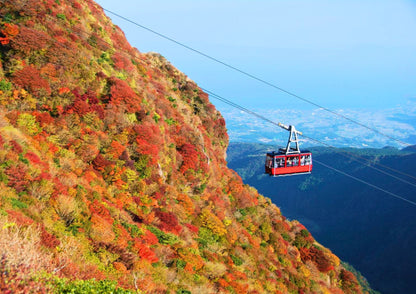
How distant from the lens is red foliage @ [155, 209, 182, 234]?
25197 mm

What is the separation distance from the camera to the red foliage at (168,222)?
25.2 meters

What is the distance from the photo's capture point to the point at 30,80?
2403 cm

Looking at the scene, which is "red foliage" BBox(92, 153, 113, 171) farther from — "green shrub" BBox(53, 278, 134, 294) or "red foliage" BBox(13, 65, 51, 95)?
"green shrub" BBox(53, 278, 134, 294)

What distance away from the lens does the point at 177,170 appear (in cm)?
3300

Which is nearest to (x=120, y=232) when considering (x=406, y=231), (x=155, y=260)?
(x=155, y=260)

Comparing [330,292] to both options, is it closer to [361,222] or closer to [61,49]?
[61,49]

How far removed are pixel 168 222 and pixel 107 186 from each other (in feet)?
18.3

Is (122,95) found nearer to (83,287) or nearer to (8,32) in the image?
(8,32)

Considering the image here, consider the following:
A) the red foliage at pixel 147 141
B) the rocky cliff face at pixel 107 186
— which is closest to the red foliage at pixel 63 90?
the rocky cliff face at pixel 107 186

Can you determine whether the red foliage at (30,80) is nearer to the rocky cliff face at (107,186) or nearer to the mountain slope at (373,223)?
the rocky cliff face at (107,186)

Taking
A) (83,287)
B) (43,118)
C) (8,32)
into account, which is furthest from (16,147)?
(83,287)

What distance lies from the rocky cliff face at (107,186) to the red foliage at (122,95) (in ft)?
0.35

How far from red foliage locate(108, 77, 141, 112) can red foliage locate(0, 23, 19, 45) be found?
8.01 m

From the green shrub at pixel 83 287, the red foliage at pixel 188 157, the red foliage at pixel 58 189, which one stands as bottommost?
the red foliage at pixel 188 157
